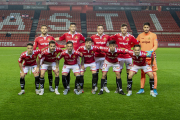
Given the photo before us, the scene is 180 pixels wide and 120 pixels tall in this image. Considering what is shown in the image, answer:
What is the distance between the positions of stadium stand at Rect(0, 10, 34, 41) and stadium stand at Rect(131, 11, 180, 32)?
18991 mm

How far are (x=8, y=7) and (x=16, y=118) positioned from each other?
40.7 meters

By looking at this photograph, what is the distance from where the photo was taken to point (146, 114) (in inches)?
180

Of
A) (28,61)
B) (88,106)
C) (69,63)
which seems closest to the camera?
(88,106)

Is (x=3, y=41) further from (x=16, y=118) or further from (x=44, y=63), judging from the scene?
(x=16, y=118)

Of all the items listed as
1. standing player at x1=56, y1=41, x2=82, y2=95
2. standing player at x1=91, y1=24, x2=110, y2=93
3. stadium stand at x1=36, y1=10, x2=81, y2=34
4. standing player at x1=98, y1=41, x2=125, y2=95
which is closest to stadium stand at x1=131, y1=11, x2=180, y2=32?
stadium stand at x1=36, y1=10, x2=81, y2=34

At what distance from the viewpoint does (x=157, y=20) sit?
3941 cm

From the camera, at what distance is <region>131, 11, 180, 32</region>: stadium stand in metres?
37.5

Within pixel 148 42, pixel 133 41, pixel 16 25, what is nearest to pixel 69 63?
pixel 133 41

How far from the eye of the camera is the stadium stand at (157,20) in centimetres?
3750

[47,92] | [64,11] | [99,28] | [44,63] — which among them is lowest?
[47,92]

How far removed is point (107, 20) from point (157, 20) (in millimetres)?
9075

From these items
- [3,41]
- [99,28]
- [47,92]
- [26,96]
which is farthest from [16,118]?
[3,41]

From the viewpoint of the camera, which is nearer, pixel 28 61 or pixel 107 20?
pixel 28 61

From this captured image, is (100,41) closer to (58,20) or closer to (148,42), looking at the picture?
(148,42)
